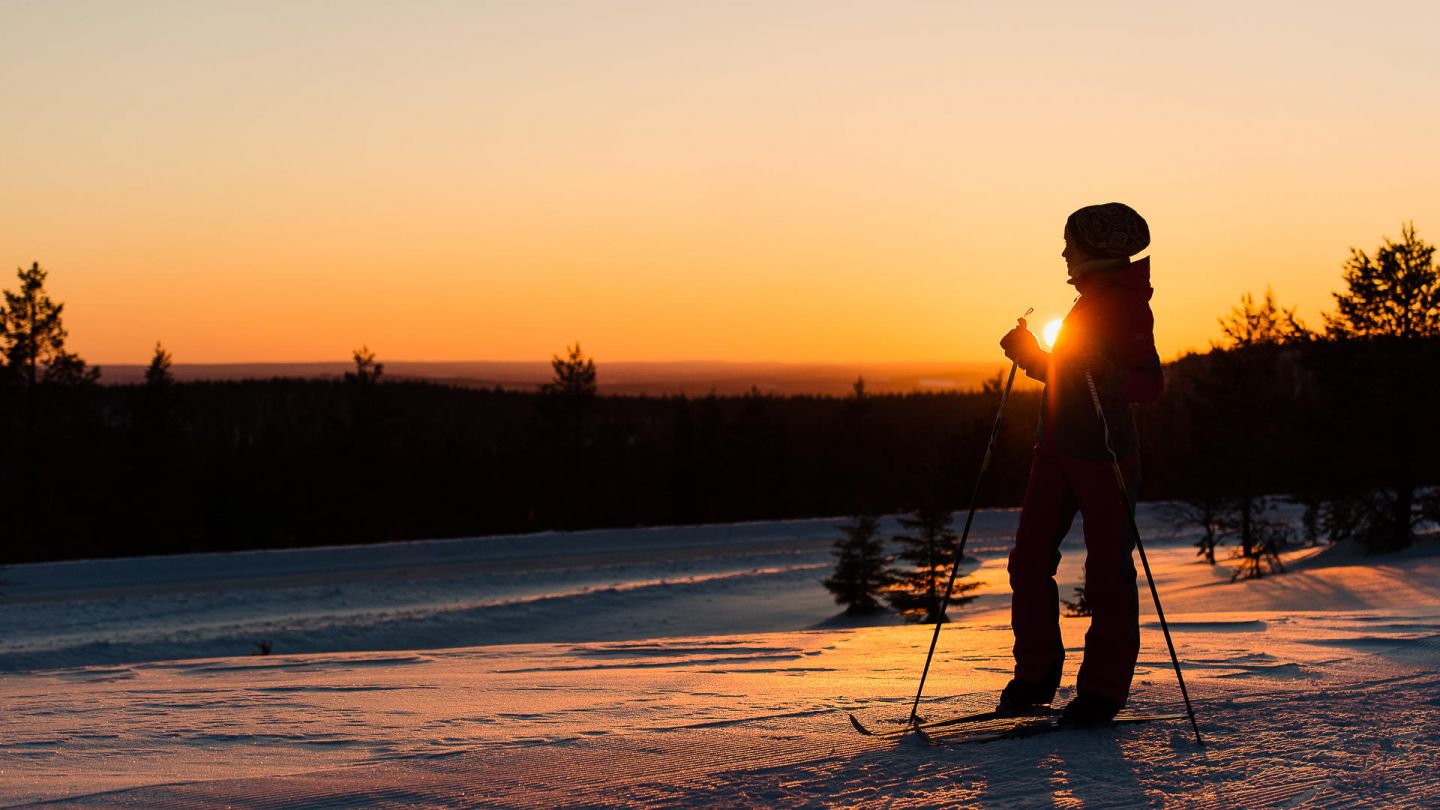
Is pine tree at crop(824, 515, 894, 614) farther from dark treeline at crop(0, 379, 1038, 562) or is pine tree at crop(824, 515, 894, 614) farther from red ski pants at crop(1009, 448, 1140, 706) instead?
red ski pants at crop(1009, 448, 1140, 706)

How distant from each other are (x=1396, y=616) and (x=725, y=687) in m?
5.74

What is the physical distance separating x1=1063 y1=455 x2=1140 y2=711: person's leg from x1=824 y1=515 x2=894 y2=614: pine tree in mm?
20620

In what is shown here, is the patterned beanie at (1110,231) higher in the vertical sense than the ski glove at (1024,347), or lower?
higher

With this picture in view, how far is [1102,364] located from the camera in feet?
15.5

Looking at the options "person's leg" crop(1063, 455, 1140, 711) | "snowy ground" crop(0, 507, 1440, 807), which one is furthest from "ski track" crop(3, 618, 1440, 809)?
"person's leg" crop(1063, 455, 1140, 711)

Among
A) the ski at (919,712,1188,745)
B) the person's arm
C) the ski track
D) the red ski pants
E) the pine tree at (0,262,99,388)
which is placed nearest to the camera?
the ski track

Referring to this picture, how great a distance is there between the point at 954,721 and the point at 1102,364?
58.1 inches

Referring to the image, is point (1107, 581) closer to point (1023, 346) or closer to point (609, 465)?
point (1023, 346)

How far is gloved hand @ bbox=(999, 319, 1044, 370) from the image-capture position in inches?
197

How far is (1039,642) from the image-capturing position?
502 cm

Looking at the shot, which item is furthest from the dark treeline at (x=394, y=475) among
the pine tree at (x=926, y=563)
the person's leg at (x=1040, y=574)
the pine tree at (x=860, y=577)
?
the person's leg at (x=1040, y=574)

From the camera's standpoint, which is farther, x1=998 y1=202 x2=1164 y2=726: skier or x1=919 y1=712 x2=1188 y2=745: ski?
x1=998 y1=202 x2=1164 y2=726: skier

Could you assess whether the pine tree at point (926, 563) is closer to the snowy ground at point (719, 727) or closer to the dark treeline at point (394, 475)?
the snowy ground at point (719, 727)

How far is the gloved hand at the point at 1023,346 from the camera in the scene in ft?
16.5
